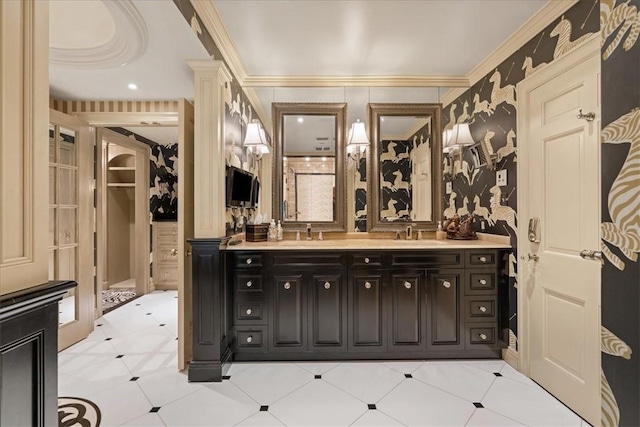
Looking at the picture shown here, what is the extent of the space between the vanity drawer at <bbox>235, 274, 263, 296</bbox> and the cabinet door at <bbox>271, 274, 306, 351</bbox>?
139mm

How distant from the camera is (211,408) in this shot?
1.88m

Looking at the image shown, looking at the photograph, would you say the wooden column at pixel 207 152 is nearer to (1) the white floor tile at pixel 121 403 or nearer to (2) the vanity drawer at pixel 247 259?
(2) the vanity drawer at pixel 247 259

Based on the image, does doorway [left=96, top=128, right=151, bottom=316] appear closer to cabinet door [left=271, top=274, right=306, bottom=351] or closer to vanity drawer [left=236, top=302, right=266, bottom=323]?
vanity drawer [left=236, top=302, right=266, bottom=323]

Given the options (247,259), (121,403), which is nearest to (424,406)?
(247,259)

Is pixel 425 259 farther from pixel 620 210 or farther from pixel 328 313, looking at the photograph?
pixel 620 210

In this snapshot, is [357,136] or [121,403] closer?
[121,403]

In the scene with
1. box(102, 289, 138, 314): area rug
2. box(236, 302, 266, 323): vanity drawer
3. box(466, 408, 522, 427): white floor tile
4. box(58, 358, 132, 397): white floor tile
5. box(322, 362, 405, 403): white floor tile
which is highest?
box(236, 302, 266, 323): vanity drawer

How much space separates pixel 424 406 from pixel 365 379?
1.54 ft

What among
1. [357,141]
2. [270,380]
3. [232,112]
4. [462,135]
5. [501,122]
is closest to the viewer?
[270,380]

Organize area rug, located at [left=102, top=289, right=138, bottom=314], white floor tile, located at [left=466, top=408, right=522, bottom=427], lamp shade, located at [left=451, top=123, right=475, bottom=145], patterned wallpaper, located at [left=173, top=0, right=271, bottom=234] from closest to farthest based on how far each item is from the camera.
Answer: white floor tile, located at [left=466, top=408, right=522, bottom=427] < patterned wallpaper, located at [left=173, top=0, right=271, bottom=234] < lamp shade, located at [left=451, top=123, right=475, bottom=145] < area rug, located at [left=102, top=289, right=138, bottom=314]

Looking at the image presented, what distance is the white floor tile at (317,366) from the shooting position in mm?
2314

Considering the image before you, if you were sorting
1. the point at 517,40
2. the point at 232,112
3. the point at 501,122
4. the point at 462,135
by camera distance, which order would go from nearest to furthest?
1. the point at 517,40
2. the point at 501,122
3. the point at 232,112
4. the point at 462,135

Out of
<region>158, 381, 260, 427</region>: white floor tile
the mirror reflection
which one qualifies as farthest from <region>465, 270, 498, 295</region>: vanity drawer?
<region>158, 381, 260, 427</region>: white floor tile

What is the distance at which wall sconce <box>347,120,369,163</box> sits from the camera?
2991 mm
